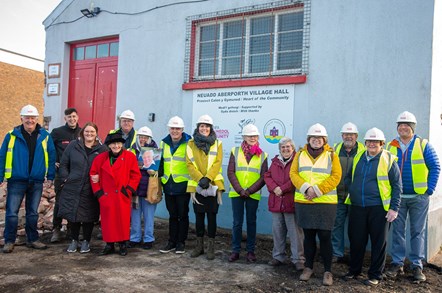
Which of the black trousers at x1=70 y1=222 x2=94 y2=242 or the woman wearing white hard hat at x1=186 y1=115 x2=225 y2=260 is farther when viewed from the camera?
the black trousers at x1=70 y1=222 x2=94 y2=242

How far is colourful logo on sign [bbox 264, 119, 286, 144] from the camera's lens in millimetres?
6823

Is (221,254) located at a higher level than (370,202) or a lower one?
lower

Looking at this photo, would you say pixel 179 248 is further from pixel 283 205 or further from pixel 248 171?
pixel 283 205

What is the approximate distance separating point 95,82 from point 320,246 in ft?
21.2

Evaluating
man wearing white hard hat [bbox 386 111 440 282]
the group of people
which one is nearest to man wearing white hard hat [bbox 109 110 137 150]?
the group of people

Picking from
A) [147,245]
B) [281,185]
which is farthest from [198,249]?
[281,185]

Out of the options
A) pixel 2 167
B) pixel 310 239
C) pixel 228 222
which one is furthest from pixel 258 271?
pixel 2 167

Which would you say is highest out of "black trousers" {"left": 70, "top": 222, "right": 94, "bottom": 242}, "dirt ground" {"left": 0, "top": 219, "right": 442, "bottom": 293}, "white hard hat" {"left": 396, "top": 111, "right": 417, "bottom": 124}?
"white hard hat" {"left": 396, "top": 111, "right": 417, "bottom": 124}

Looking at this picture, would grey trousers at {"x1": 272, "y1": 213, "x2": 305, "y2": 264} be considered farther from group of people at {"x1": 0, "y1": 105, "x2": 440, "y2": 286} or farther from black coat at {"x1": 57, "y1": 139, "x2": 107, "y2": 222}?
black coat at {"x1": 57, "y1": 139, "x2": 107, "y2": 222}

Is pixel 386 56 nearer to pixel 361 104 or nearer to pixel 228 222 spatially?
pixel 361 104

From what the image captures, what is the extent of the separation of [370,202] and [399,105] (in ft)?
6.06

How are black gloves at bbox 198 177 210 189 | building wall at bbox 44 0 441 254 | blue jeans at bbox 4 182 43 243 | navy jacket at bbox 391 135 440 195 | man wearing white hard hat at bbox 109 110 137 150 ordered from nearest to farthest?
1. navy jacket at bbox 391 135 440 195
2. black gloves at bbox 198 177 210 189
3. blue jeans at bbox 4 182 43 243
4. building wall at bbox 44 0 441 254
5. man wearing white hard hat at bbox 109 110 137 150

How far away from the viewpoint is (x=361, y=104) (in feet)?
20.5

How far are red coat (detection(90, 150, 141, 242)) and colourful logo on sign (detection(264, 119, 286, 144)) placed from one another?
8.11 feet
